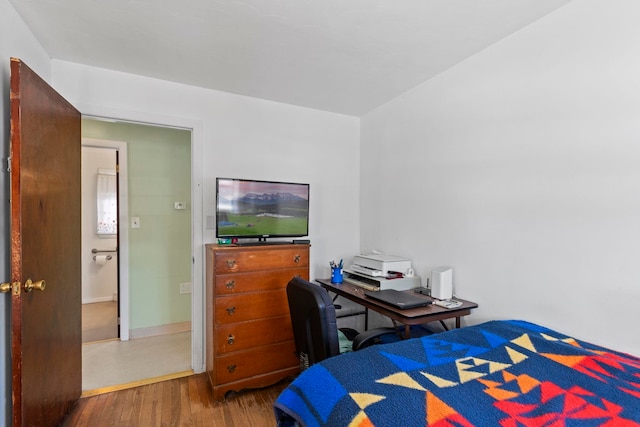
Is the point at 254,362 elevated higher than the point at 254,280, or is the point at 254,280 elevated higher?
the point at 254,280

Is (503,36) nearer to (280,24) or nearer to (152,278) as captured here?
(280,24)

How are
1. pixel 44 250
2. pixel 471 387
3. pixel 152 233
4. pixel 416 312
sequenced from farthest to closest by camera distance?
1. pixel 152 233
2. pixel 416 312
3. pixel 44 250
4. pixel 471 387

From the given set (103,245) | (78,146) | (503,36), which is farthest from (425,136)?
(103,245)

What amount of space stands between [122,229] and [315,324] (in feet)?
8.56

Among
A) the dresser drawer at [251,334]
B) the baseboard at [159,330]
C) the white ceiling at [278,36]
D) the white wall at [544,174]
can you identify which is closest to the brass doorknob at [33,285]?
the dresser drawer at [251,334]

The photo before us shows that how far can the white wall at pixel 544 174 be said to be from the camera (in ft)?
4.50

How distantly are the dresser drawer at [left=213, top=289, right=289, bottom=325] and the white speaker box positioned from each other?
1110mm

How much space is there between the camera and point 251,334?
227 cm

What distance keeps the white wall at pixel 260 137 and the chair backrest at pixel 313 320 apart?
1261mm

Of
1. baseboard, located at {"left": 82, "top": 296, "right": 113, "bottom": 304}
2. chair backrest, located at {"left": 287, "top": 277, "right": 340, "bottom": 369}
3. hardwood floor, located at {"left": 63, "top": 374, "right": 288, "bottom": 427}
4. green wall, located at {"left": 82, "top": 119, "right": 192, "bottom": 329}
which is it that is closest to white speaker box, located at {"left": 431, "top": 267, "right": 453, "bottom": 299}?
chair backrest, located at {"left": 287, "top": 277, "right": 340, "bottom": 369}

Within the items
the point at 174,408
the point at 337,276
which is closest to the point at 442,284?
the point at 337,276

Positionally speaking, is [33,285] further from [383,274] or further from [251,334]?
[383,274]

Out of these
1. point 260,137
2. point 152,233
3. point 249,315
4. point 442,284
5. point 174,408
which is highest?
point 260,137

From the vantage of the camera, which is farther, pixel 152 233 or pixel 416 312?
pixel 152 233
